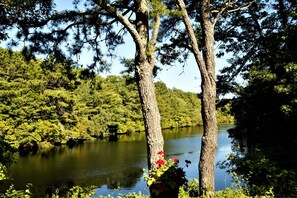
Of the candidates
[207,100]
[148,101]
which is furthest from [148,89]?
[207,100]

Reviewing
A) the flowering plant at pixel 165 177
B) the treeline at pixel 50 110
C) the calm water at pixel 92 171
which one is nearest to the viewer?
the flowering plant at pixel 165 177

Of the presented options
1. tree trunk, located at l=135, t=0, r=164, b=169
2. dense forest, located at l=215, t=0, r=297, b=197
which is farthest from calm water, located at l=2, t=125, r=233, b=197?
tree trunk, located at l=135, t=0, r=164, b=169

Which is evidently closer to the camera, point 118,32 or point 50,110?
point 118,32

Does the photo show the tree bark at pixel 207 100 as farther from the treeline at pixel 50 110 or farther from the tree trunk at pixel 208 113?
the treeline at pixel 50 110

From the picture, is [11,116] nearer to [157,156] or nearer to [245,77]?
[245,77]

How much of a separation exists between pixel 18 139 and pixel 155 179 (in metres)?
25.7

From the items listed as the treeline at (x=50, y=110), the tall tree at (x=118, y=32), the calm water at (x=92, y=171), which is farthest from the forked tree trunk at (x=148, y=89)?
the calm water at (x=92, y=171)

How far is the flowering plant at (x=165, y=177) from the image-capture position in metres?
4.33

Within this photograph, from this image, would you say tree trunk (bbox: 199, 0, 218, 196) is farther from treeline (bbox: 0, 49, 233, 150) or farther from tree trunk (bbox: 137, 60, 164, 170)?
treeline (bbox: 0, 49, 233, 150)

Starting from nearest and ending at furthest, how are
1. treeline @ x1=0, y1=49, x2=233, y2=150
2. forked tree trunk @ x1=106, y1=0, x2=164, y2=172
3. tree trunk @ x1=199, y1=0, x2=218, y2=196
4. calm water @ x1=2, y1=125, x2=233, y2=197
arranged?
forked tree trunk @ x1=106, y1=0, x2=164, y2=172
tree trunk @ x1=199, y1=0, x2=218, y2=196
calm water @ x1=2, y1=125, x2=233, y2=197
treeline @ x1=0, y1=49, x2=233, y2=150

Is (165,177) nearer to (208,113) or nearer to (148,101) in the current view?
(148,101)

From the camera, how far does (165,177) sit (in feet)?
14.5

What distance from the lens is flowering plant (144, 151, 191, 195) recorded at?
433 centimetres

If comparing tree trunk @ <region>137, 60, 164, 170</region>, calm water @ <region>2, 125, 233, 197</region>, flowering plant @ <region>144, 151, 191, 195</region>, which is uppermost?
tree trunk @ <region>137, 60, 164, 170</region>
